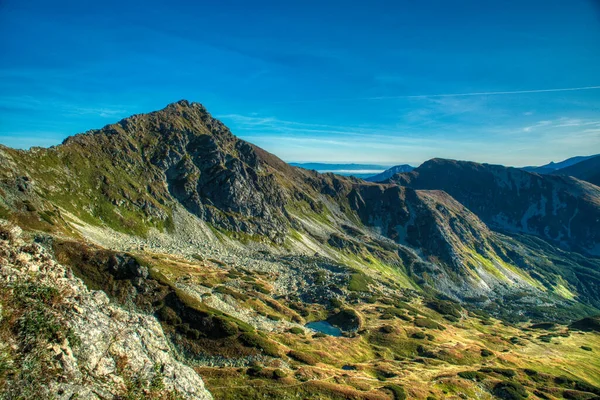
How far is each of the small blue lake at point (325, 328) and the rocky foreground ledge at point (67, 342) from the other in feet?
251

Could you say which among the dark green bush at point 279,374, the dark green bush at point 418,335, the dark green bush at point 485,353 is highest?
the dark green bush at point 279,374

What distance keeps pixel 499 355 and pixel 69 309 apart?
12440cm

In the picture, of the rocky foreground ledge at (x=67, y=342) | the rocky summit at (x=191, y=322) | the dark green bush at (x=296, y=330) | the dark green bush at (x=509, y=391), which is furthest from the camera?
the dark green bush at (x=296, y=330)

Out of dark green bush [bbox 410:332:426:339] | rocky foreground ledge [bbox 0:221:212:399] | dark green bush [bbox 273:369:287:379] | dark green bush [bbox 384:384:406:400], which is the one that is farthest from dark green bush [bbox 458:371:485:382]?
rocky foreground ledge [bbox 0:221:212:399]

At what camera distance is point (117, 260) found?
6662 centimetres

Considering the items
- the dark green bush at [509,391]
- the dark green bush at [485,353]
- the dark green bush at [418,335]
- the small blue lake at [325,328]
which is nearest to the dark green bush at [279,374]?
the small blue lake at [325,328]

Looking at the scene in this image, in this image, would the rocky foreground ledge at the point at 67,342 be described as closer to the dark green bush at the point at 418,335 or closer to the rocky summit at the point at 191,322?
the rocky summit at the point at 191,322

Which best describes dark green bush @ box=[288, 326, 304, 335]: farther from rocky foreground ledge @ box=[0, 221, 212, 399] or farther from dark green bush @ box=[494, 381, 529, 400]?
rocky foreground ledge @ box=[0, 221, 212, 399]

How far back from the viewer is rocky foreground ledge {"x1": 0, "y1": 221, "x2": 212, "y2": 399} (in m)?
16.0

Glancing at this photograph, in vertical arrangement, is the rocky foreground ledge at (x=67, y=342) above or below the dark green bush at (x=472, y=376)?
above

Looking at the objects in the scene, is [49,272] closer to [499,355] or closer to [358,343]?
[358,343]

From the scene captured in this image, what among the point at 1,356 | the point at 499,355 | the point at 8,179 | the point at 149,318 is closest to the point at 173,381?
the point at 149,318

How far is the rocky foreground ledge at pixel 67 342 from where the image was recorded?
16.0m

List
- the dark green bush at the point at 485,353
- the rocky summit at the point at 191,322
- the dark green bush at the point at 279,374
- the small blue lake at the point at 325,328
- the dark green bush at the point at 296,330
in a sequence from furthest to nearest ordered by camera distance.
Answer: the dark green bush at the point at 485,353, the small blue lake at the point at 325,328, the dark green bush at the point at 296,330, the dark green bush at the point at 279,374, the rocky summit at the point at 191,322
